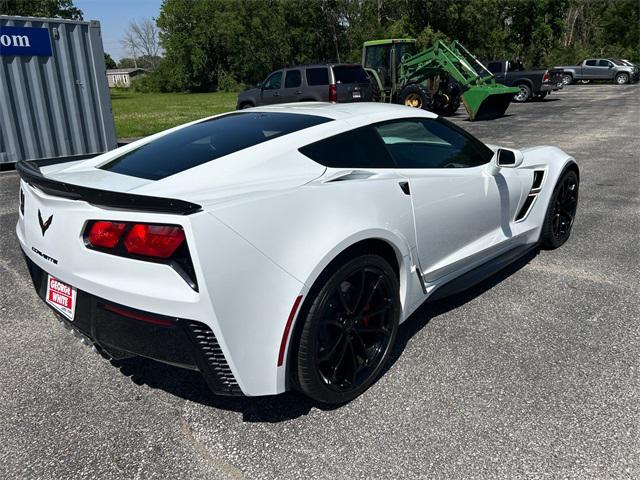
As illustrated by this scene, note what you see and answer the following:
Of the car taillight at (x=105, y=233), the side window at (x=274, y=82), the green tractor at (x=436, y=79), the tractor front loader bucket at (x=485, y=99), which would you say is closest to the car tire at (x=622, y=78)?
the green tractor at (x=436, y=79)

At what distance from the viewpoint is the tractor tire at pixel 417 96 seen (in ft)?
54.8

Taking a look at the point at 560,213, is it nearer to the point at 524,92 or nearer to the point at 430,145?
the point at 430,145

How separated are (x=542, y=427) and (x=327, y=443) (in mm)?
960

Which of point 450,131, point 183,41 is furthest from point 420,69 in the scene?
point 183,41

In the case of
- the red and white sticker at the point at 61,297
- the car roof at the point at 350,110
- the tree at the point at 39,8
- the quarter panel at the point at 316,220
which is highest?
the tree at the point at 39,8

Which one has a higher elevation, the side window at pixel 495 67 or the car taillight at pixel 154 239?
the side window at pixel 495 67

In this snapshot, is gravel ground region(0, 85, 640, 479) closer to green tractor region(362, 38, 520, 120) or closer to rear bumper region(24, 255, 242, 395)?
rear bumper region(24, 255, 242, 395)

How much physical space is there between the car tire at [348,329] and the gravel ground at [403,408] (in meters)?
0.14

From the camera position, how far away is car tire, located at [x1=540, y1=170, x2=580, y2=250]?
13.9 ft

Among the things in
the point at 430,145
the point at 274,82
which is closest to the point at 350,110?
the point at 430,145

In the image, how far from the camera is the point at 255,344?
208cm

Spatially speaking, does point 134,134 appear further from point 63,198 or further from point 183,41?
point 183,41

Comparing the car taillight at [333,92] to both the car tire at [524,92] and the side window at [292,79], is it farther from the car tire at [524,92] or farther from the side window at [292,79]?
the car tire at [524,92]

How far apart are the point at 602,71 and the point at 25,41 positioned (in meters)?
35.0
